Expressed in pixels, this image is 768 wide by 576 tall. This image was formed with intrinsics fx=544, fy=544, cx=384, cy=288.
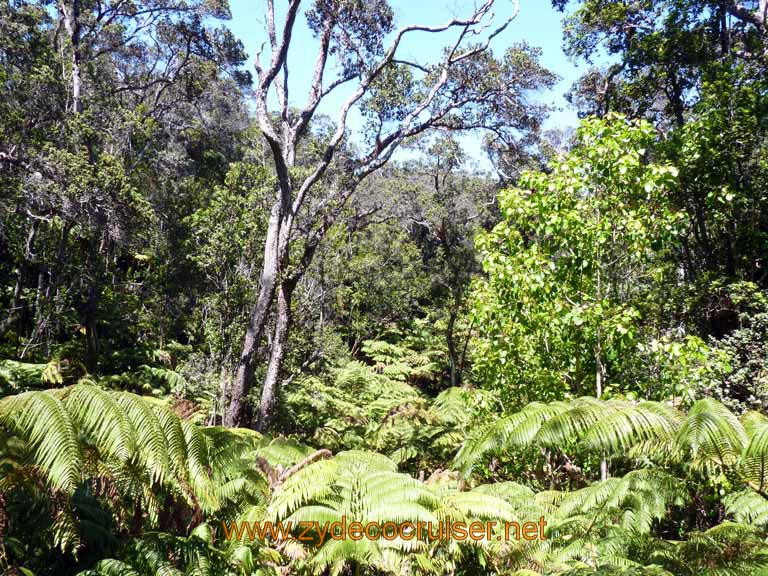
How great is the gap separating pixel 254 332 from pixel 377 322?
34.0 feet

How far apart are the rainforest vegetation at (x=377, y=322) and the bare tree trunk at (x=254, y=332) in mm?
40

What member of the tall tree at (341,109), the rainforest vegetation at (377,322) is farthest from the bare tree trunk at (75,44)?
the tall tree at (341,109)

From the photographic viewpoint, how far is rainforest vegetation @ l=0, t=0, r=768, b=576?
121 inches

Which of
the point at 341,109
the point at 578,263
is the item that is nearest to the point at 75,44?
the point at 341,109

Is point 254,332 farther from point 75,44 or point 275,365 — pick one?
point 75,44

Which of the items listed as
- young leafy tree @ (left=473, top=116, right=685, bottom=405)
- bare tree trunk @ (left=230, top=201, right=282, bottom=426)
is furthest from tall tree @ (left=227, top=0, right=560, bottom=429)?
young leafy tree @ (left=473, top=116, right=685, bottom=405)

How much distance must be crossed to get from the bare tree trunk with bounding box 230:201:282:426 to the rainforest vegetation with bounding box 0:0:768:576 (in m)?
0.04

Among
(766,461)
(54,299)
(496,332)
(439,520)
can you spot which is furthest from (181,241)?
(766,461)

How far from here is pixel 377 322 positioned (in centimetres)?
1822

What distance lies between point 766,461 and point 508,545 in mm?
1619

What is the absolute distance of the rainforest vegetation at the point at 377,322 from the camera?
306cm

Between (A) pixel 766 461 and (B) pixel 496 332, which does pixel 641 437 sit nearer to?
(A) pixel 766 461

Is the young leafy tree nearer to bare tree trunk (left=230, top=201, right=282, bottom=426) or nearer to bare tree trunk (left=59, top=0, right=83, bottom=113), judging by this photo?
bare tree trunk (left=230, top=201, right=282, bottom=426)

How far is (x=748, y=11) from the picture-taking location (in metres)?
9.24
